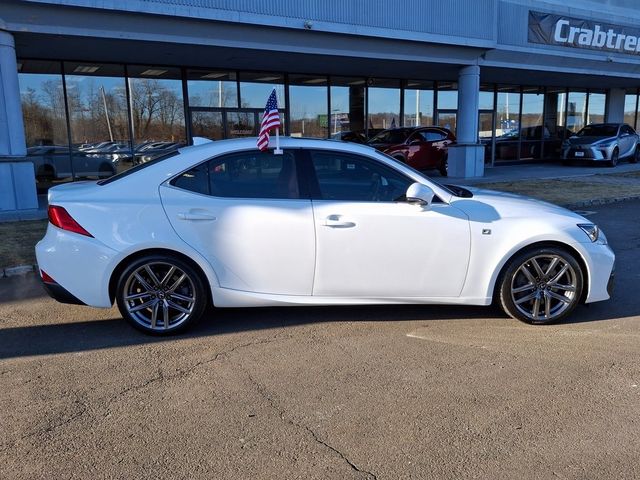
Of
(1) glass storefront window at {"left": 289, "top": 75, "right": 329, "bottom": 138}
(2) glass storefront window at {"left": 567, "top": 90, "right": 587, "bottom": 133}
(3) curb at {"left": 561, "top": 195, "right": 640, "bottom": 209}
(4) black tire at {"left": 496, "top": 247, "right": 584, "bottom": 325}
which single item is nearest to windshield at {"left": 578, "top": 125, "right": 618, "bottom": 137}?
(2) glass storefront window at {"left": 567, "top": 90, "right": 587, "bottom": 133}

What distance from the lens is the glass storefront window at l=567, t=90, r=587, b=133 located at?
2453cm

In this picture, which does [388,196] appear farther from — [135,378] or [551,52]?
[551,52]

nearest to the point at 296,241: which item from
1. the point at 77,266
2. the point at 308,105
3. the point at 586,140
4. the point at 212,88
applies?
the point at 77,266

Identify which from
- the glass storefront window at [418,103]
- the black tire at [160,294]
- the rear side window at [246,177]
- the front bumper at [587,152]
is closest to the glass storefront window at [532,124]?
the front bumper at [587,152]

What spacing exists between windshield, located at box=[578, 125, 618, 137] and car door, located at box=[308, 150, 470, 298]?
1960 cm

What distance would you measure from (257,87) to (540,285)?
44.5 feet

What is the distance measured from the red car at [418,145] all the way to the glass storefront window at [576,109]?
1044 cm

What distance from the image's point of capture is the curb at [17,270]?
20.8ft

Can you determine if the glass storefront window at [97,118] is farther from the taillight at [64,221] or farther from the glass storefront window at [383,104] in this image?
the taillight at [64,221]

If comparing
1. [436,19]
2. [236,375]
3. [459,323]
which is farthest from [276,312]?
[436,19]

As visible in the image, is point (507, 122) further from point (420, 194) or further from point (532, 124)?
point (420, 194)

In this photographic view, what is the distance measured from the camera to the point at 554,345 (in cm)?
426

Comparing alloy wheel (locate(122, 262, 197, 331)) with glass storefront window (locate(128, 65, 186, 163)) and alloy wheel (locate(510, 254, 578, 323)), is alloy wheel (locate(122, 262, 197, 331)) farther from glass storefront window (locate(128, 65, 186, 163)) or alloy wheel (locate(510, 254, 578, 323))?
glass storefront window (locate(128, 65, 186, 163))

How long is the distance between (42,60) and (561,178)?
1473 centimetres
